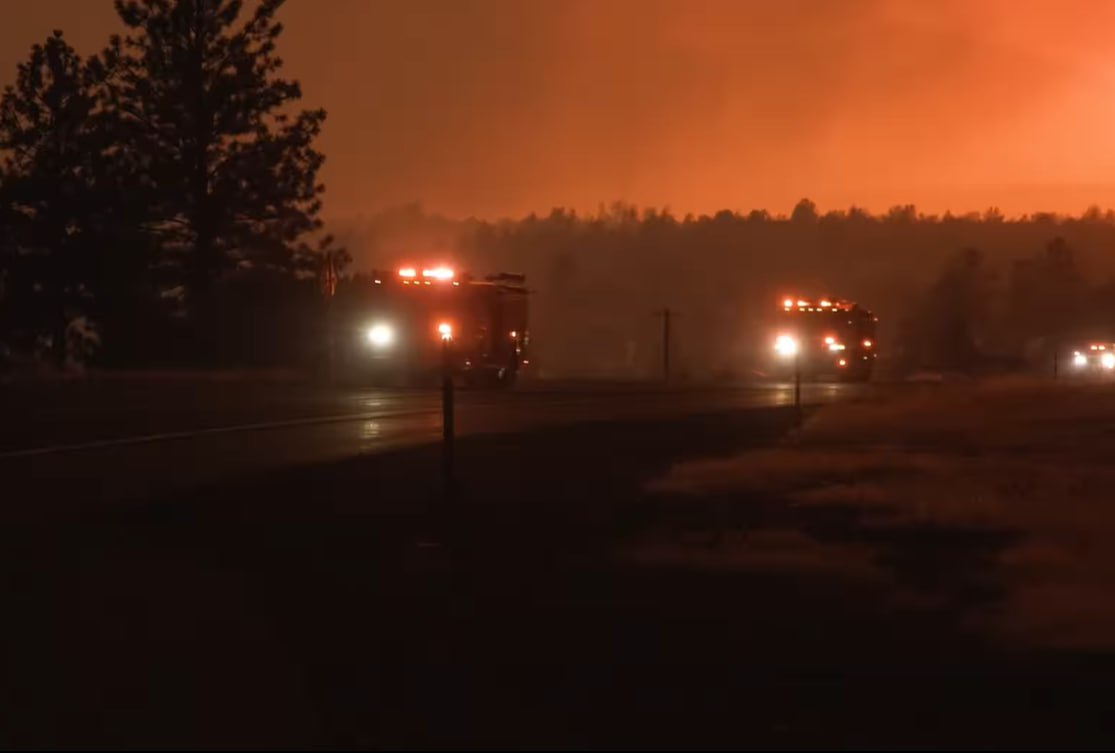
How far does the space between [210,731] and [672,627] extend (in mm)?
3438

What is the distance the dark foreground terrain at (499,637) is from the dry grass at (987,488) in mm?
362

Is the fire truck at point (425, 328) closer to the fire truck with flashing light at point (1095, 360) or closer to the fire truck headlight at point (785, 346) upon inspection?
the fire truck headlight at point (785, 346)

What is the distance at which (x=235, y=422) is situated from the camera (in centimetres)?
2983

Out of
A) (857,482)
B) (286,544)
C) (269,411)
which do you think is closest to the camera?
(286,544)

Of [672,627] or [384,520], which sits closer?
[672,627]

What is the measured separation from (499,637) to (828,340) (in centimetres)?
5628

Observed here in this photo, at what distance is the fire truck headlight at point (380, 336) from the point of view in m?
50.4

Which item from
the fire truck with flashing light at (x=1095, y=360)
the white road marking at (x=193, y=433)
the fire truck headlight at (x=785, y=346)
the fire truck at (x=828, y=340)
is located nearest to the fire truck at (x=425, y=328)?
the white road marking at (x=193, y=433)

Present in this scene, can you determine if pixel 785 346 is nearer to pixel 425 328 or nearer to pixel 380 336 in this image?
pixel 425 328

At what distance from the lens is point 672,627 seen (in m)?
10.9

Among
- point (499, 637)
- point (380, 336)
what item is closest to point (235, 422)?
point (499, 637)

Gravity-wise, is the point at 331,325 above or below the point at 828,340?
above

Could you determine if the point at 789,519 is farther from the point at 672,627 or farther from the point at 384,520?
the point at 672,627

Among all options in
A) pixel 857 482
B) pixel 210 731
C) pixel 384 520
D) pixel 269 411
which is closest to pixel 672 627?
pixel 210 731
